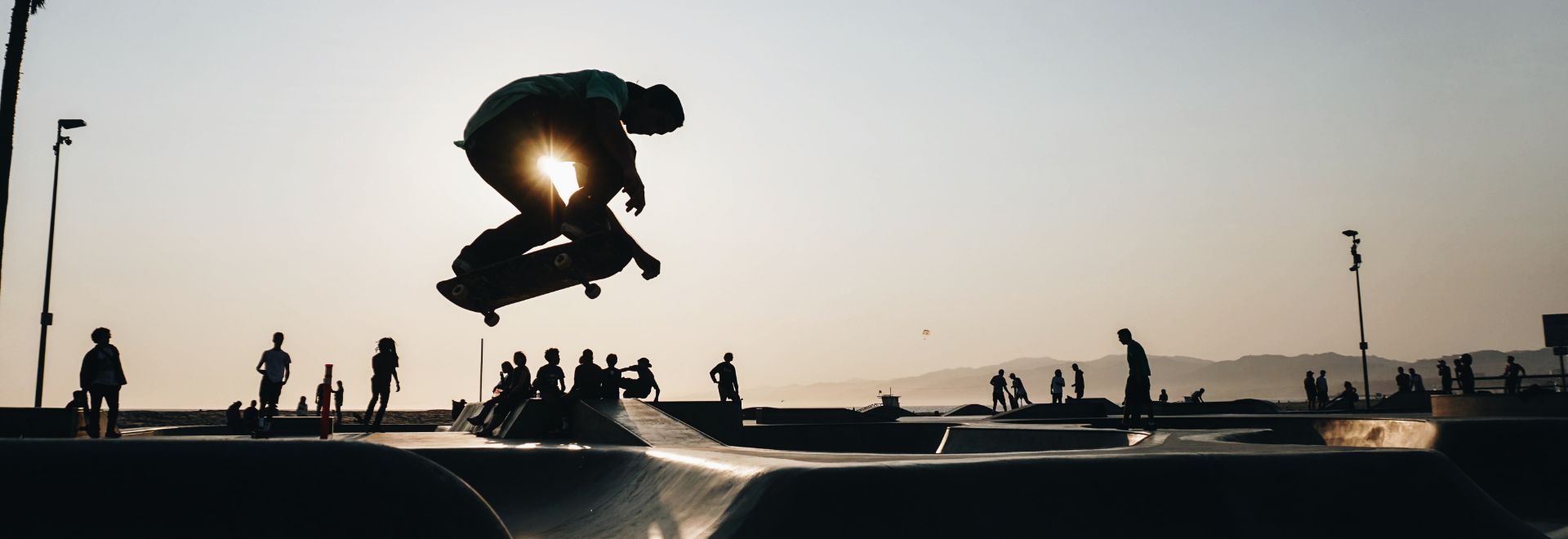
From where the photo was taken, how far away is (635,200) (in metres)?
6.91

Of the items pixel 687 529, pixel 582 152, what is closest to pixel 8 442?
pixel 687 529

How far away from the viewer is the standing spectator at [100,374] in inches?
443

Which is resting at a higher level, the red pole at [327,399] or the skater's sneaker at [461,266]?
the skater's sneaker at [461,266]

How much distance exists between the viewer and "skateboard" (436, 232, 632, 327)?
7.08 metres

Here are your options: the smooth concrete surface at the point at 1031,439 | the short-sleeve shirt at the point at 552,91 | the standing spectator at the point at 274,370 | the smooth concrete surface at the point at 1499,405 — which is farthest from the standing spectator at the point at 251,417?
the smooth concrete surface at the point at 1499,405

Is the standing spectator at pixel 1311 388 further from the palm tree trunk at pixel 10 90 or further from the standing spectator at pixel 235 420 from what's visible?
the palm tree trunk at pixel 10 90

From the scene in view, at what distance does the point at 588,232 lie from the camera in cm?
697

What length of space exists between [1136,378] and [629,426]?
7.04 m

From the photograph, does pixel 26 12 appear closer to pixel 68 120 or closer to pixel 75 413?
pixel 75 413

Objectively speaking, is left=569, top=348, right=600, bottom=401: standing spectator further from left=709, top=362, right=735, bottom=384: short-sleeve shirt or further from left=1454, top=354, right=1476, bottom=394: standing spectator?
left=1454, top=354, right=1476, bottom=394: standing spectator

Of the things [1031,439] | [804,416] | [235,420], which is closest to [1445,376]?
[804,416]

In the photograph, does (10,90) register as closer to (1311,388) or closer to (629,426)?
(629,426)

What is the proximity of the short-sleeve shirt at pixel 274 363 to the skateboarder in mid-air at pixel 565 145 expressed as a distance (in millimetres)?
7583

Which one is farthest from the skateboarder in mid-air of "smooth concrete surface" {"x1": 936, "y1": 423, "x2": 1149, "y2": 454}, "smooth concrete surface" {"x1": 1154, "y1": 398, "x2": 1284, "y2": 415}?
"smooth concrete surface" {"x1": 1154, "y1": 398, "x2": 1284, "y2": 415}
